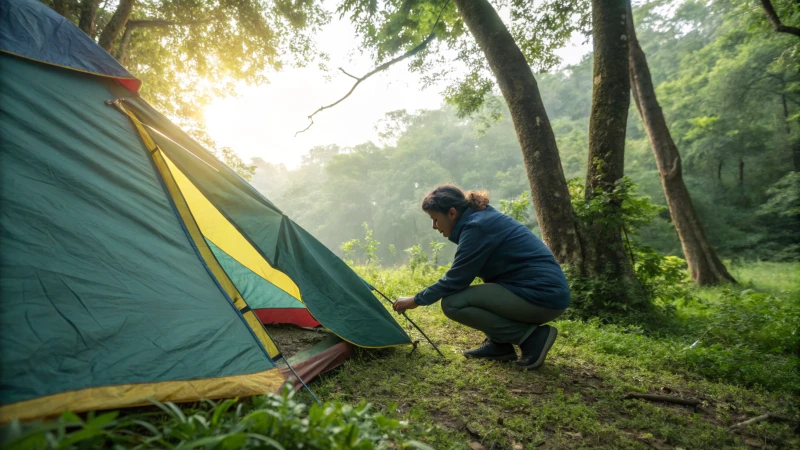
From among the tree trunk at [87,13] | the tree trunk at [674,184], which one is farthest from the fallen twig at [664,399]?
the tree trunk at [87,13]

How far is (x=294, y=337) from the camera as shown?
9.61 feet

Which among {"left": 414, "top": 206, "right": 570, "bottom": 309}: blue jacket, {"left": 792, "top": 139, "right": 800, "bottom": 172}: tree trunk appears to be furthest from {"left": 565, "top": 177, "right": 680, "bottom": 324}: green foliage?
{"left": 792, "top": 139, "right": 800, "bottom": 172}: tree trunk

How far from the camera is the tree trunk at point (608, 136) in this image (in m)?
3.70

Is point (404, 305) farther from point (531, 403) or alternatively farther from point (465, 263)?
point (531, 403)

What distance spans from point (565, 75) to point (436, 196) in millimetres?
40229

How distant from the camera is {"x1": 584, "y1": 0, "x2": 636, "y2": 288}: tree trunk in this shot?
12.1ft

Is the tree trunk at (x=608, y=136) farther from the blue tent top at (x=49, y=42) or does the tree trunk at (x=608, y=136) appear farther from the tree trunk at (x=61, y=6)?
the tree trunk at (x=61, y=6)

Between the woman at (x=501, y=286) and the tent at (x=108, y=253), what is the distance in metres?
0.71

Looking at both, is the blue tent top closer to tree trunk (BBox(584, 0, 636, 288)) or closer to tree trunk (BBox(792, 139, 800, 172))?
tree trunk (BBox(584, 0, 636, 288))

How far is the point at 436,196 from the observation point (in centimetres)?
253

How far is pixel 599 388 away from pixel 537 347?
0.41 m

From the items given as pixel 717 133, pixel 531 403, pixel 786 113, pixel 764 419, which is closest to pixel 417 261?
pixel 531 403

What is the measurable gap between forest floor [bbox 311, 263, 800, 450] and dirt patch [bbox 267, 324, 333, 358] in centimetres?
52

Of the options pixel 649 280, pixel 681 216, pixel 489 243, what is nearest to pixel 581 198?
pixel 649 280
